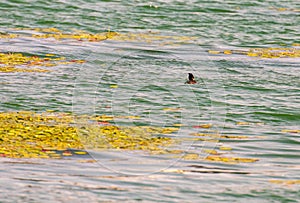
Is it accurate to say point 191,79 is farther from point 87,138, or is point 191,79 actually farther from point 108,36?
point 108,36

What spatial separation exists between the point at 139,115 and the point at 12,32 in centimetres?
770

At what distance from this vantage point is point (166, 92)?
653 inches

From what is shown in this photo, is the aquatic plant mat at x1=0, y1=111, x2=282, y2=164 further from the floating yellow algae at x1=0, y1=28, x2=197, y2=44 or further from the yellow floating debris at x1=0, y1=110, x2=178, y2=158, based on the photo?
the floating yellow algae at x1=0, y1=28, x2=197, y2=44

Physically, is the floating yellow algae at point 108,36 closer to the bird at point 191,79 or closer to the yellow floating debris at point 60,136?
the bird at point 191,79

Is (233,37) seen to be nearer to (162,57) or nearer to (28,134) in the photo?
(162,57)

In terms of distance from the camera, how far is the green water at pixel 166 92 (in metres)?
10.9

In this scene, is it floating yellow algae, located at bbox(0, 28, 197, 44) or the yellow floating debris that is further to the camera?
floating yellow algae, located at bbox(0, 28, 197, 44)

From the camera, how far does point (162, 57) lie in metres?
19.3

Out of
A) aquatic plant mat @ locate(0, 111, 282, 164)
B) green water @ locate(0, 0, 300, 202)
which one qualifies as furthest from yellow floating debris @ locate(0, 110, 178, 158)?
green water @ locate(0, 0, 300, 202)

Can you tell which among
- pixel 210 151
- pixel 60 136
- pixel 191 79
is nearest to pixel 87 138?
pixel 60 136

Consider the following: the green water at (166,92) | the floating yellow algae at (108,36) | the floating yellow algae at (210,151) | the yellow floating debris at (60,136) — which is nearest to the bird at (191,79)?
the green water at (166,92)

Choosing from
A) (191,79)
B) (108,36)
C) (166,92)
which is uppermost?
(108,36)

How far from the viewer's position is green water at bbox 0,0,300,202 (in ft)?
35.9

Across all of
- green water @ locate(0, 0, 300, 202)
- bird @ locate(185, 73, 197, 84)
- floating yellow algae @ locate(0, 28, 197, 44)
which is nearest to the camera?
green water @ locate(0, 0, 300, 202)
